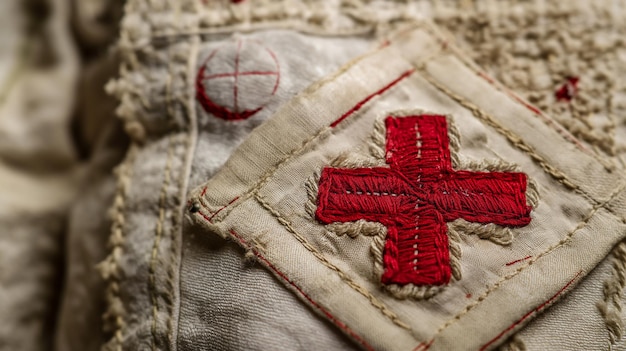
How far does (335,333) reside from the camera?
1.50 feet

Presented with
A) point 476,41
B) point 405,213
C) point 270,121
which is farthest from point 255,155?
point 476,41

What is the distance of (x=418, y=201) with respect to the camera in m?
0.49

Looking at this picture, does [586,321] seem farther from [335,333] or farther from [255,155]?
[255,155]

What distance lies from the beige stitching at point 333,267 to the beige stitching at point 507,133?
207 millimetres

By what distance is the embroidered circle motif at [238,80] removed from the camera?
0.55m

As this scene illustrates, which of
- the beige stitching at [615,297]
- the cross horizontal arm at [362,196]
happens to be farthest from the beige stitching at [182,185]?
the beige stitching at [615,297]

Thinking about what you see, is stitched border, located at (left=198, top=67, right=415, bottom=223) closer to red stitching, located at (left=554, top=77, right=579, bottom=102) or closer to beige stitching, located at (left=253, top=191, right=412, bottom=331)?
beige stitching, located at (left=253, top=191, right=412, bottom=331)

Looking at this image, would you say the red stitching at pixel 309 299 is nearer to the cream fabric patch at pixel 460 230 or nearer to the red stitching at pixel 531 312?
the cream fabric patch at pixel 460 230

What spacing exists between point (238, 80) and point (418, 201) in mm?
224

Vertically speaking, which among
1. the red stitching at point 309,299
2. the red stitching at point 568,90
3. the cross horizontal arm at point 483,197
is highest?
the red stitching at point 568,90

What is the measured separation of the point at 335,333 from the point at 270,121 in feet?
0.70

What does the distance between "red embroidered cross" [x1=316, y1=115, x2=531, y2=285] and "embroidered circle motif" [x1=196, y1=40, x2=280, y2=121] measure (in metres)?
0.12

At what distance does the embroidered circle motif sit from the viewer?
21.7 inches

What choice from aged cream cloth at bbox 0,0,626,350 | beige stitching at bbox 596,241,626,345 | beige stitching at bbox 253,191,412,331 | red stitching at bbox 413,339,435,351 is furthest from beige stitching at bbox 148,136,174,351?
beige stitching at bbox 596,241,626,345
